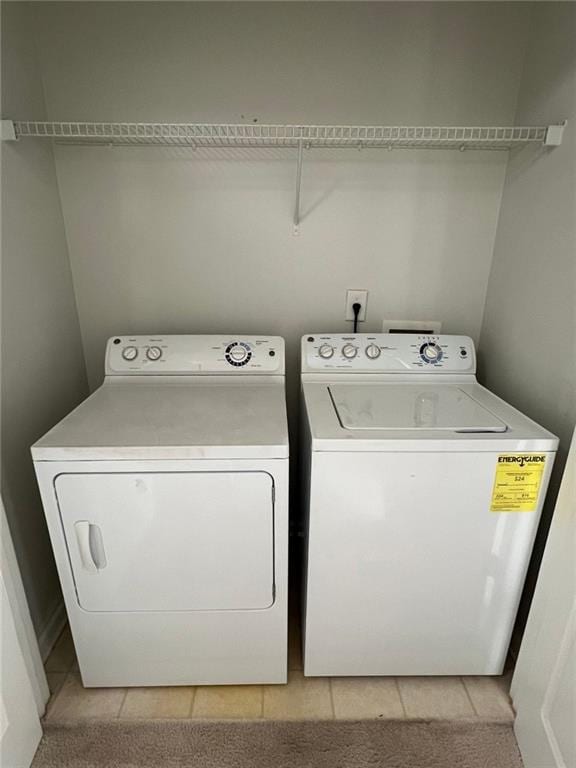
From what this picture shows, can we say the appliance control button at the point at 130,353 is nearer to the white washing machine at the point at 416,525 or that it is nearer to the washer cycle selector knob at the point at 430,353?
the white washing machine at the point at 416,525

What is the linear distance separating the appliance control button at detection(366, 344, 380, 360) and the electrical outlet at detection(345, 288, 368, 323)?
0.28 meters

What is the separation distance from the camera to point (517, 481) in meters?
1.22

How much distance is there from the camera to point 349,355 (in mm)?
1658

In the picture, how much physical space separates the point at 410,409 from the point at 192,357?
0.83 metres

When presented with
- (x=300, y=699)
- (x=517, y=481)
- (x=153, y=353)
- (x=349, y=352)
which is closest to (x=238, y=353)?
(x=153, y=353)

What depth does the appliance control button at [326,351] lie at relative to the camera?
1656 millimetres

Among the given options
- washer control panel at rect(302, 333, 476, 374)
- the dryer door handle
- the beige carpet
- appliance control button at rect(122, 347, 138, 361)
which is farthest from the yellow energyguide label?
appliance control button at rect(122, 347, 138, 361)

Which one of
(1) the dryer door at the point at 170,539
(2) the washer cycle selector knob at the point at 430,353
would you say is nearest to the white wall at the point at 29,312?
(1) the dryer door at the point at 170,539

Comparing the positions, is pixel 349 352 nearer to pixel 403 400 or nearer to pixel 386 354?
pixel 386 354

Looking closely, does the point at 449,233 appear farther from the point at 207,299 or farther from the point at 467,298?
the point at 207,299

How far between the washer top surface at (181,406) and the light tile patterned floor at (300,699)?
0.92 m

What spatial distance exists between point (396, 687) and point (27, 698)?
46.7 inches

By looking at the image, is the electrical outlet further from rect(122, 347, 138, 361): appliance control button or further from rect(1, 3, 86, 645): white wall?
rect(1, 3, 86, 645): white wall

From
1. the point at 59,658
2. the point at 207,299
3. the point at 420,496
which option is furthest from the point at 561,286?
the point at 59,658
